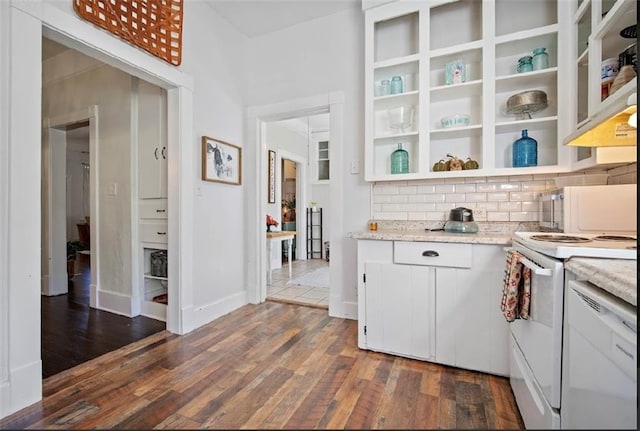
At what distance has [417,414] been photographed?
1.40 m

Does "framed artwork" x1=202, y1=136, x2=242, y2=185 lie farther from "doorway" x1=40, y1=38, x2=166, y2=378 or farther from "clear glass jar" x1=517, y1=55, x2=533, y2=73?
"clear glass jar" x1=517, y1=55, x2=533, y2=73

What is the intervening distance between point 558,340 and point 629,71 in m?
1.15

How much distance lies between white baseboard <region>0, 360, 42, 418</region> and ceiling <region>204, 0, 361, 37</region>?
Answer: 2881 millimetres

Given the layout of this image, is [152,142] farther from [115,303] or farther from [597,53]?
[597,53]

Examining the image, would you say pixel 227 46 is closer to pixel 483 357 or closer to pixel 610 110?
pixel 610 110

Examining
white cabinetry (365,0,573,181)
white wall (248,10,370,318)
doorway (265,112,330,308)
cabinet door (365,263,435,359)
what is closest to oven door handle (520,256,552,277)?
cabinet door (365,263,435,359)

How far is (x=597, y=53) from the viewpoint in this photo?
1489 mm

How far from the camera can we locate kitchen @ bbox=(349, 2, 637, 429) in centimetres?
93

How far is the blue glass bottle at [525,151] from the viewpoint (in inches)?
80.5

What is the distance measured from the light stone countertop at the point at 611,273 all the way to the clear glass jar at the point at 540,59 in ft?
5.37

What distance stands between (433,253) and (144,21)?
2.47m

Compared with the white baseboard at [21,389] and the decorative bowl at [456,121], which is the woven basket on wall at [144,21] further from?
the decorative bowl at [456,121]

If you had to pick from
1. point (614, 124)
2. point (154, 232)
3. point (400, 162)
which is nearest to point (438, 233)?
point (400, 162)

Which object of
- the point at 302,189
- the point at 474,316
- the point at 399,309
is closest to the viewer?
the point at 474,316
